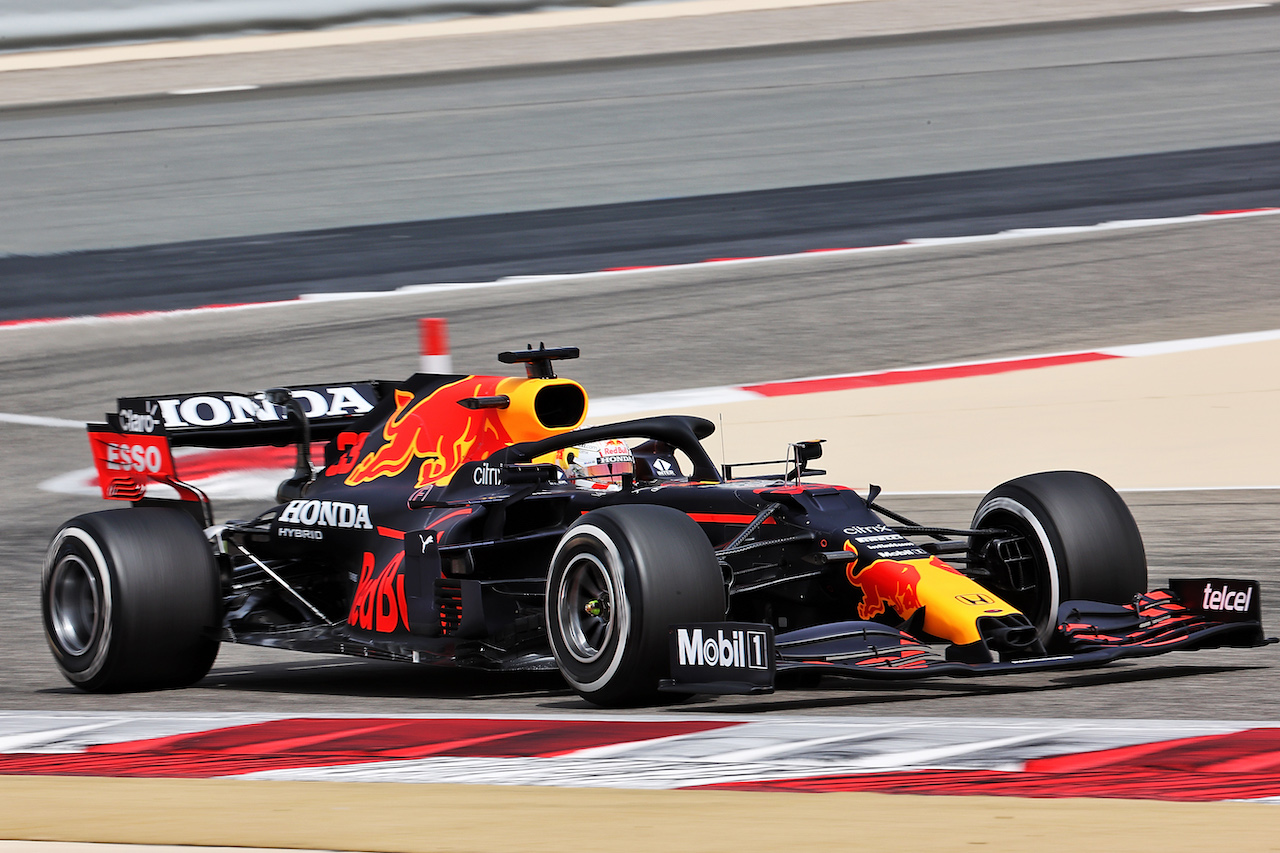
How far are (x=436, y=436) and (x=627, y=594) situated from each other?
85.2 inches

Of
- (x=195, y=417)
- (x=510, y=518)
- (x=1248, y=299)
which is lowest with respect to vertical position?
(x=510, y=518)

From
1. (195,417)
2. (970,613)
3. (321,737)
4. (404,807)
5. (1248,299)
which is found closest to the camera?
(404,807)

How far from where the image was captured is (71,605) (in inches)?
363

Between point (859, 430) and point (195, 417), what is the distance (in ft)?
20.3

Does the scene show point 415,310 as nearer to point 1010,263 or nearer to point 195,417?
point 1010,263

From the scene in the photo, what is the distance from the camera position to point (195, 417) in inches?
391

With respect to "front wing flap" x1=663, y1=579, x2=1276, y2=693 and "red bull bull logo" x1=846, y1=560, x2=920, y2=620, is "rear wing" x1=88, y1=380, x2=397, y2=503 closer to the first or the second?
"red bull bull logo" x1=846, y1=560, x2=920, y2=620

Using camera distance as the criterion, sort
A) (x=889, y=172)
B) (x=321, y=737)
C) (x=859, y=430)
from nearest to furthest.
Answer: (x=321, y=737), (x=859, y=430), (x=889, y=172)

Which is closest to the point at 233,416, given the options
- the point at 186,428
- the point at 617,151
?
the point at 186,428

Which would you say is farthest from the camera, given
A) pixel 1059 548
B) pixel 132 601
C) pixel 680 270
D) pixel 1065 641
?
pixel 680 270

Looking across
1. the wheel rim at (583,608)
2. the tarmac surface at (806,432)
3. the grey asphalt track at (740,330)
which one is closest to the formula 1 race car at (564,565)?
the wheel rim at (583,608)

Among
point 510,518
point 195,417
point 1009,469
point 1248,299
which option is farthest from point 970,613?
point 1248,299

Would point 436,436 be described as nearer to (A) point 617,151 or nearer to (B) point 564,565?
(B) point 564,565

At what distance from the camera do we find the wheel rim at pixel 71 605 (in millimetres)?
9125
